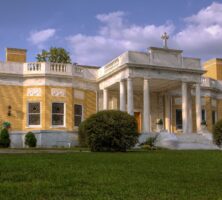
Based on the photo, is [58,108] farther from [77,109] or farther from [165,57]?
[165,57]

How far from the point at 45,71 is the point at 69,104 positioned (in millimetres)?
3031

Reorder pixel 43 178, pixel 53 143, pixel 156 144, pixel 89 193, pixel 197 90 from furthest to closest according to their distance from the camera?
pixel 197 90 → pixel 53 143 → pixel 156 144 → pixel 43 178 → pixel 89 193

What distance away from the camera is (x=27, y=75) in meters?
30.4

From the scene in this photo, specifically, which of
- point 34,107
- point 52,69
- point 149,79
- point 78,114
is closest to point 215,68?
point 149,79

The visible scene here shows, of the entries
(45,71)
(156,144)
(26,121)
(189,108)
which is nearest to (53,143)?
(26,121)

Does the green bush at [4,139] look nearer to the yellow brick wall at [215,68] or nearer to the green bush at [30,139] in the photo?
the green bush at [30,139]

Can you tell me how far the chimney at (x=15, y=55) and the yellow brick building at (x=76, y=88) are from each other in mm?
4021

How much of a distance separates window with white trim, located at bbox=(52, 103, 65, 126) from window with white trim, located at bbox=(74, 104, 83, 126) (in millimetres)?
1080

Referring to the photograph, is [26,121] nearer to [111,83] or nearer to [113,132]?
[111,83]

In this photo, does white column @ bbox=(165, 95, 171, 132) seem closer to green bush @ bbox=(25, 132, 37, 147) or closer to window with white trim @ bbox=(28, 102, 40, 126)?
window with white trim @ bbox=(28, 102, 40, 126)

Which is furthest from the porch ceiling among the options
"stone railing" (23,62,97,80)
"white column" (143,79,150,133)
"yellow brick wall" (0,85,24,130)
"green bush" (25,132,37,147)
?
"green bush" (25,132,37,147)

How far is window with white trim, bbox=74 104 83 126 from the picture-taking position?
102ft

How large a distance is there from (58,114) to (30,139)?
388 centimetres

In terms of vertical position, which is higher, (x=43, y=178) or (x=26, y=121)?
(x=26, y=121)
